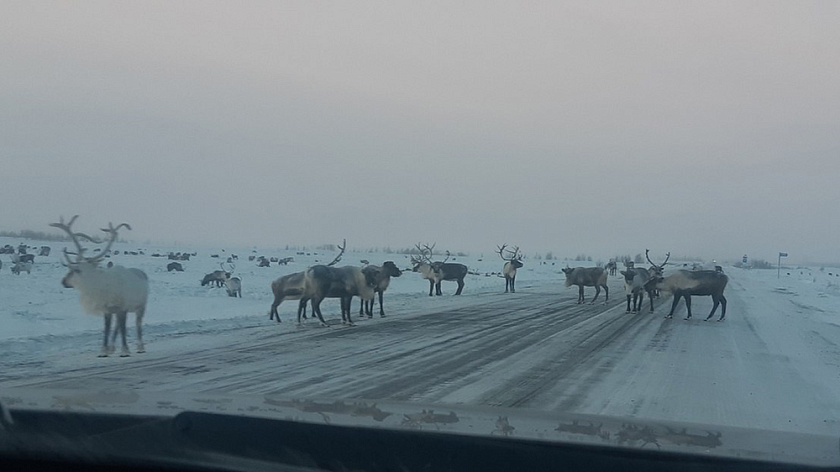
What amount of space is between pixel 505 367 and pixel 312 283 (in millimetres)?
8754

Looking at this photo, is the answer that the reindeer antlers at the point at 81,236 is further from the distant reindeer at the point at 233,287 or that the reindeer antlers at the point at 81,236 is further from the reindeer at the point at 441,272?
the reindeer at the point at 441,272

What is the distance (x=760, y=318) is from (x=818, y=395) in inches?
600

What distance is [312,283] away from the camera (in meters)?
19.7

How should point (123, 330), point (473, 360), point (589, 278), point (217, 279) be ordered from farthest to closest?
point (217, 279) < point (589, 278) < point (123, 330) < point (473, 360)

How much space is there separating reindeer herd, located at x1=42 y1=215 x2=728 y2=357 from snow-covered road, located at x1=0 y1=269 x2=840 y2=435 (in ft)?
2.49

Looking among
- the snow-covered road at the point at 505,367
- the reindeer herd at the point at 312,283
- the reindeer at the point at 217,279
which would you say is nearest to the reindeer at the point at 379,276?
the reindeer herd at the point at 312,283

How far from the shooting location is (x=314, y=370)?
36.9 feet

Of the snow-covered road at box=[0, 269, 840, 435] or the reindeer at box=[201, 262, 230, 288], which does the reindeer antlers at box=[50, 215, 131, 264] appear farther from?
the reindeer at box=[201, 262, 230, 288]

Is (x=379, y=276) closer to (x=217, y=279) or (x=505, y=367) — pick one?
(x=505, y=367)

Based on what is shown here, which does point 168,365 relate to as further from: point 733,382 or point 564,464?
point 564,464

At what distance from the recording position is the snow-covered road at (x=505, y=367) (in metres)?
9.24

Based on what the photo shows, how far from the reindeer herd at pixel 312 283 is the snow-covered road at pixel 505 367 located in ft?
2.49

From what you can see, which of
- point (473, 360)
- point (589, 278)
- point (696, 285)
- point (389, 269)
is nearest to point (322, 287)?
point (389, 269)

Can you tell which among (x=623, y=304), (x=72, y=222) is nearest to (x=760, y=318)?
(x=623, y=304)
